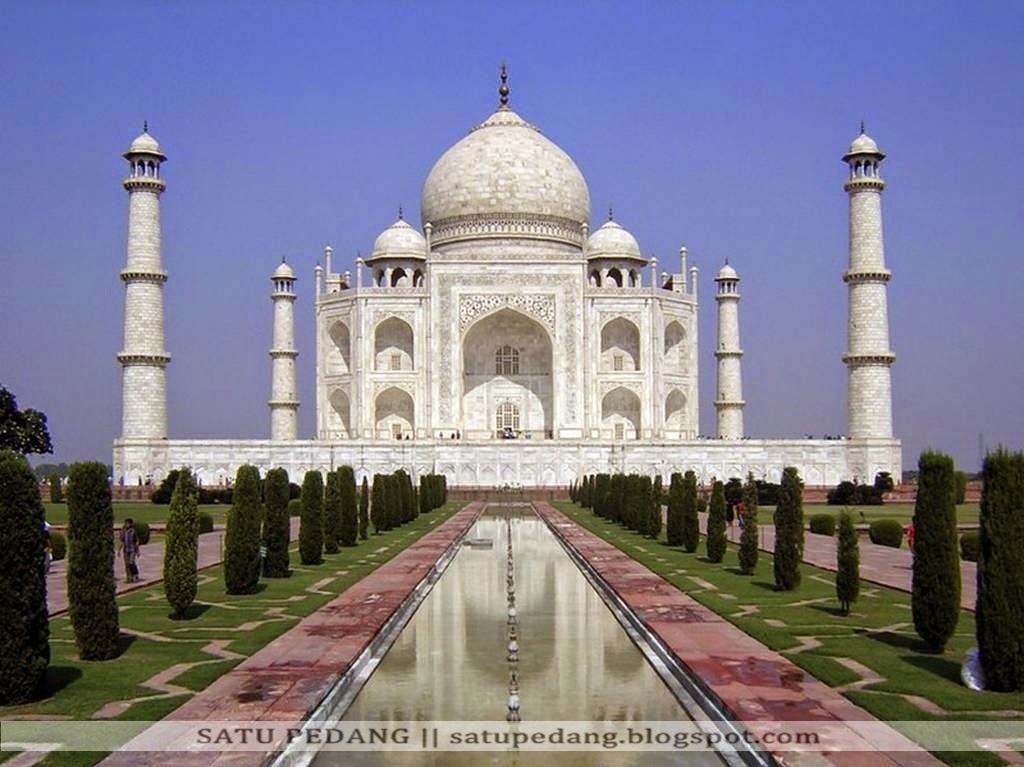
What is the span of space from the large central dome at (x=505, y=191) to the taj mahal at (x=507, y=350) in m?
0.07

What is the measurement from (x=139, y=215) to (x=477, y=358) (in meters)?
10.7

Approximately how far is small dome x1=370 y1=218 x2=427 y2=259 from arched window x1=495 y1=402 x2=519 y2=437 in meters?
5.34

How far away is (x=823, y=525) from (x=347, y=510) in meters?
7.48

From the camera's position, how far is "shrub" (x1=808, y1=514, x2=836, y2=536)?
18.1 m

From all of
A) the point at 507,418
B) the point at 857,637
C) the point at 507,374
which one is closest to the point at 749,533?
the point at 857,637

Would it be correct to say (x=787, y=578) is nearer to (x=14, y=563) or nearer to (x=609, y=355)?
(x=14, y=563)

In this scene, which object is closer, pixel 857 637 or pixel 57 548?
pixel 857 637

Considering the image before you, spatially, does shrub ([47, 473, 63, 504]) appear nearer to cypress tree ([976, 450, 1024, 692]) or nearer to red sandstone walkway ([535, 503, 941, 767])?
red sandstone walkway ([535, 503, 941, 767])

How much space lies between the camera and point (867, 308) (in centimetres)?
2978

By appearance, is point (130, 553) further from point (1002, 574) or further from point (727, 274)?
point (727, 274)

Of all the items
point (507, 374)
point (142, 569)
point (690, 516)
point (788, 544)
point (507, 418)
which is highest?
point (507, 374)

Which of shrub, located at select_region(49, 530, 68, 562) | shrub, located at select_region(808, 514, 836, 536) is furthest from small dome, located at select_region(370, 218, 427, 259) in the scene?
shrub, located at select_region(49, 530, 68, 562)

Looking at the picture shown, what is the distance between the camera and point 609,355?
114 ft

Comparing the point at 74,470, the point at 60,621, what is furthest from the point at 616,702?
the point at 60,621
